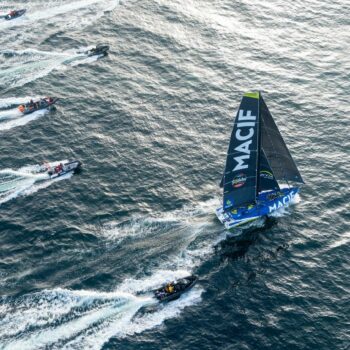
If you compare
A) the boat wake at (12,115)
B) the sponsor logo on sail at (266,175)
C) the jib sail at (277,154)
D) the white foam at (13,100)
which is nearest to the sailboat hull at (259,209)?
the jib sail at (277,154)

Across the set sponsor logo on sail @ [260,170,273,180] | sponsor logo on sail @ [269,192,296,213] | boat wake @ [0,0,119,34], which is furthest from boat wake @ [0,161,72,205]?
boat wake @ [0,0,119,34]

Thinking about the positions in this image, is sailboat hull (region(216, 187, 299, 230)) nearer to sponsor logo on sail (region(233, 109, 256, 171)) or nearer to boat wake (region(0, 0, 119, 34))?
sponsor logo on sail (region(233, 109, 256, 171))

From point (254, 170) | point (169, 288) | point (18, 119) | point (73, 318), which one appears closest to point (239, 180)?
point (254, 170)

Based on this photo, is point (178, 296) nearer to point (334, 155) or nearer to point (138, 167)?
point (138, 167)

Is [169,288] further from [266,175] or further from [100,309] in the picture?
[266,175]

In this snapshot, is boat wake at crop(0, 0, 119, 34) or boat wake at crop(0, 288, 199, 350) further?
boat wake at crop(0, 0, 119, 34)

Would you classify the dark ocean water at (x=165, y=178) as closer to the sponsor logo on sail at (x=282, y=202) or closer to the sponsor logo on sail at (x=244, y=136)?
the sponsor logo on sail at (x=282, y=202)
